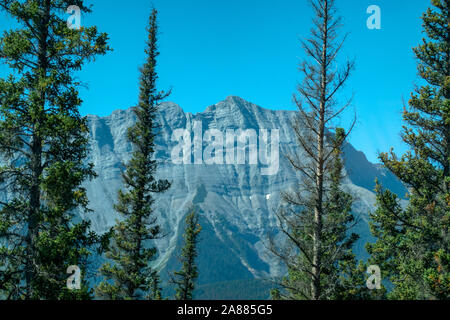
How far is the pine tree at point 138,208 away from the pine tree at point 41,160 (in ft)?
34.9

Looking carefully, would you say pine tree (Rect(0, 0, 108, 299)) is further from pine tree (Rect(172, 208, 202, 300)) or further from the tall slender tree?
pine tree (Rect(172, 208, 202, 300))

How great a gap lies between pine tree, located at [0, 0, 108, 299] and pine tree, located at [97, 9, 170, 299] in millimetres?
10645

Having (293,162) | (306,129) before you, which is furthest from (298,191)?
(306,129)

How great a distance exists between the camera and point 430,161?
1504 centimetres

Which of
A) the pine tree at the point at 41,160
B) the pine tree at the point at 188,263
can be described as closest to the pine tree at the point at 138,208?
the pine tree at the point at 188,263

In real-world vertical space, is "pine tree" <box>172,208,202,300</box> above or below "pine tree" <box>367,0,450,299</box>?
below

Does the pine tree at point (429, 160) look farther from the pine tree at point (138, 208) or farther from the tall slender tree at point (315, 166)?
the pine tree at point (138, 208)

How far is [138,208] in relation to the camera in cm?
2252

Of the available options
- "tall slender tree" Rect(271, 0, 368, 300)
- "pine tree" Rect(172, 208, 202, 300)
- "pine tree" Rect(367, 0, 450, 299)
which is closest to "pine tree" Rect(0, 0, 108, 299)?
"tall slender tree" Rect(271, 0, 368, 300)

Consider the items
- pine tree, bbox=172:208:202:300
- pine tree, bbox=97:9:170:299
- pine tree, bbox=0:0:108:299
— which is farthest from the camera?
pine tree, bbox=172:208:202:300

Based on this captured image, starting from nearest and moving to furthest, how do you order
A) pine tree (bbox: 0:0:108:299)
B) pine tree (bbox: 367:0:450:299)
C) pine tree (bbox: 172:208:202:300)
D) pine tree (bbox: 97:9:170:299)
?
pine tree (bbox: 0:0:108:299) < pine tree (bbox: 367:0:450:299) < pine tree (bbox: 97:9:170:299) < pine tree (bbox: 172:208:202:300)

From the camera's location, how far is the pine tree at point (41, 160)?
1015 cm

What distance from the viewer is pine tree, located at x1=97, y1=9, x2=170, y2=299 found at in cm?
2195

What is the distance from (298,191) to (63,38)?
9140 mm
